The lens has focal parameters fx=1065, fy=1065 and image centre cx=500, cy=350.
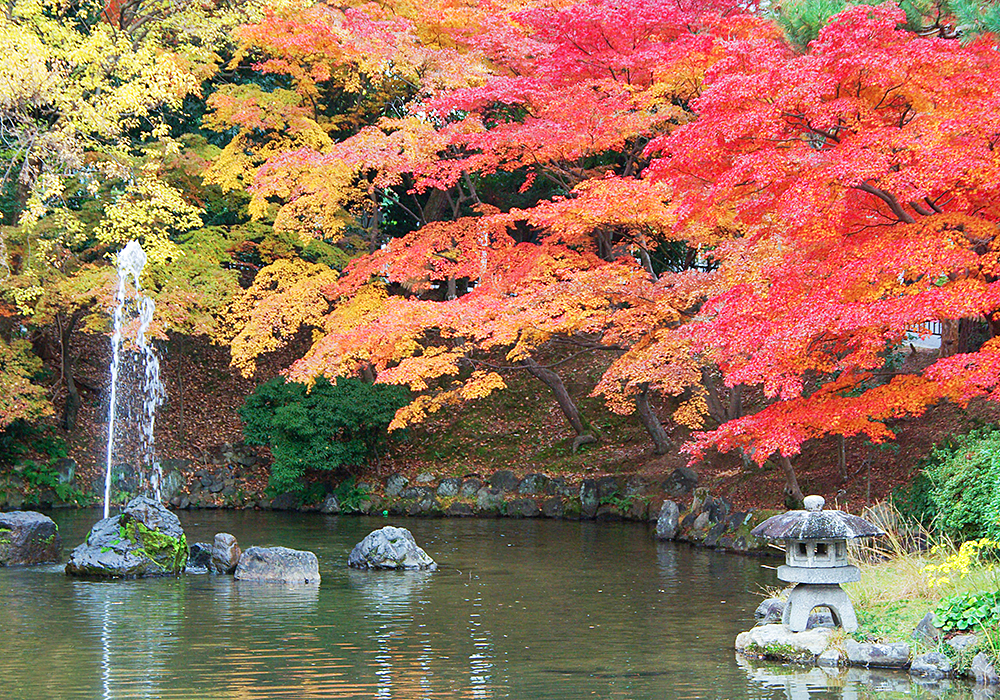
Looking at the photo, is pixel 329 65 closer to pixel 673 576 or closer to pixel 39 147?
pixel 39 147

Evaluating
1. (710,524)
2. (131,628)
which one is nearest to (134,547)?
(131,628)

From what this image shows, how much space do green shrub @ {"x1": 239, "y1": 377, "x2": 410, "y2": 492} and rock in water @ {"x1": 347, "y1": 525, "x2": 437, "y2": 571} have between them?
6.49 metres

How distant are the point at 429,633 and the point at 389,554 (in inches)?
160

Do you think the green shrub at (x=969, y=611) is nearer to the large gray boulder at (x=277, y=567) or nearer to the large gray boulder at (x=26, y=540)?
the large gray boulder at (x=277, y=567)

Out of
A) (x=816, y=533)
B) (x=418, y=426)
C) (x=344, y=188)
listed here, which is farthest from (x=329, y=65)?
(x=816, y=533)

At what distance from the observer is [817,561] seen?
8.91 meters

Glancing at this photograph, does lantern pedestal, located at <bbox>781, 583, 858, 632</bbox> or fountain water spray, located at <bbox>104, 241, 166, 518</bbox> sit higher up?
fountain water spray, located at <bbox>104, 241, 166, 518</bbox>

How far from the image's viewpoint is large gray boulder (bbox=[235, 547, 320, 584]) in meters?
12.6

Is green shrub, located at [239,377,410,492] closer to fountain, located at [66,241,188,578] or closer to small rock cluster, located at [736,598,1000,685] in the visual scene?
fountain, located at [66,241,188,578]

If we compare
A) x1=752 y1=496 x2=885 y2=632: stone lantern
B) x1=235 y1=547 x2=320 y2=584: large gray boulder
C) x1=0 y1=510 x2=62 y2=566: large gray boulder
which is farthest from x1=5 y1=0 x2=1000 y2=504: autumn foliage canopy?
x1=0 y1=510 x2=62 y2=566: large gray boulder

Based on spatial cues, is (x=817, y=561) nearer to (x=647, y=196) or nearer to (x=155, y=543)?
(x=647, y=196)

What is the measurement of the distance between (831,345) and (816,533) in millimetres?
5263

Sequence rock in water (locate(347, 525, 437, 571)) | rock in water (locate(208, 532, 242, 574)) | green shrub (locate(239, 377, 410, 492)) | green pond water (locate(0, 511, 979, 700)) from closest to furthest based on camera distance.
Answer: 1. green pond water (locate(0, 511, 979, 700))
2. rock in water (locate(208, 532, 242, 574))
3. rock in water (locate(347, 525, 437, 571))
4. green shrub (locate(239, 377, 410, 492))

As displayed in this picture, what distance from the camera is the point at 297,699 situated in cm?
734
